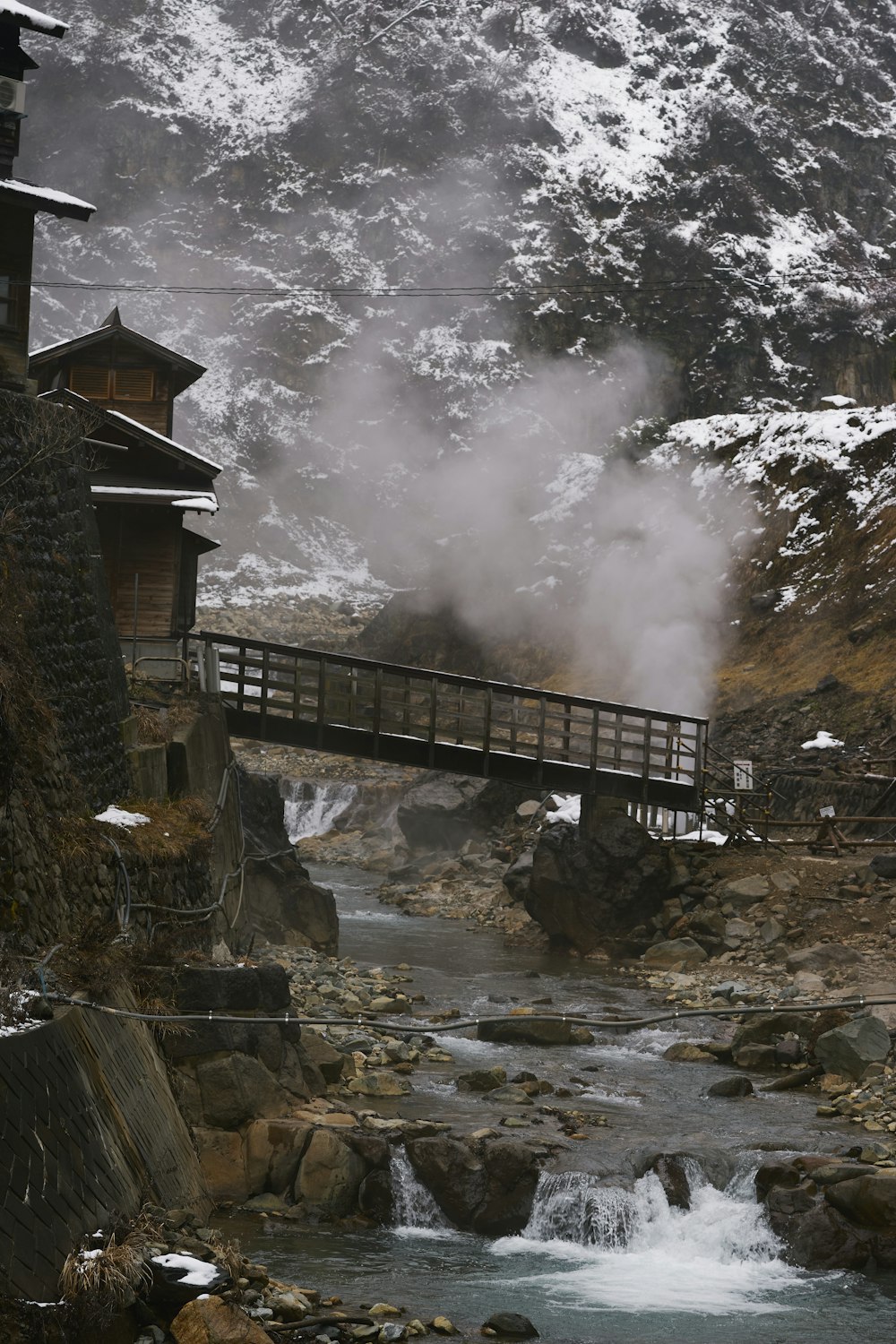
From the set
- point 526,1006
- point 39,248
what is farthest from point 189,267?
point 526,1006

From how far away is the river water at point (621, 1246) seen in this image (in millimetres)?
10359

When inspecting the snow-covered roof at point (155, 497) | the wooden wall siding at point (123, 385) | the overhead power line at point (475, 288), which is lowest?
the snow-covered roof at point (155, 497)

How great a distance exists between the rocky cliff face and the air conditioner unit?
2231 inches

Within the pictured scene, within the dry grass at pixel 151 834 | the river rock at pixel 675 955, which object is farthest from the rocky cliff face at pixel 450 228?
the dry grass at pixel 151 834

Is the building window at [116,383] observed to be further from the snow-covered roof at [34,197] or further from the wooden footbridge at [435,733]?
the snow-covered roof at [34,197]

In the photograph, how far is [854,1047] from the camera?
1582cm

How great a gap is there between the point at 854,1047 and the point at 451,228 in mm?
98455

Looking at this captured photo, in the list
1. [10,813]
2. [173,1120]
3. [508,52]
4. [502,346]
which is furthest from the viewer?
[508,52]

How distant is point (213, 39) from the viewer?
124 metres

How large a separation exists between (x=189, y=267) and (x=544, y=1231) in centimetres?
10120

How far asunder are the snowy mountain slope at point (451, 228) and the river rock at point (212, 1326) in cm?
6479

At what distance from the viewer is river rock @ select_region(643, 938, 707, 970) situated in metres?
23.7

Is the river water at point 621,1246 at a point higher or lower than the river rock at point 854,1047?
lower

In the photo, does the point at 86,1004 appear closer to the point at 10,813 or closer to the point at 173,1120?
the point at 10,813
